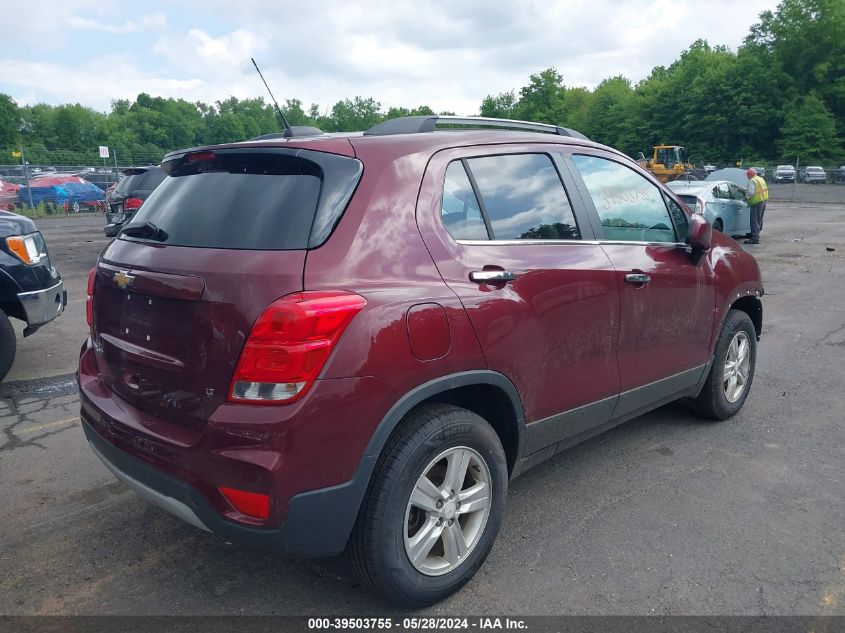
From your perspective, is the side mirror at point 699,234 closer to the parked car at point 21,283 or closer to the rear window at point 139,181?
the parked car at point 21,283

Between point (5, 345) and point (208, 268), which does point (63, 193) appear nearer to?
point (5, 345)

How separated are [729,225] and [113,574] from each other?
51.3ft

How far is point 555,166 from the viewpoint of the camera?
333 cm

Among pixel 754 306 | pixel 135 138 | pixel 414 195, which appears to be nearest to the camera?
pixel 414 195

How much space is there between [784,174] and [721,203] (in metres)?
33.9

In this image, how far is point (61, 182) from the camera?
85.1ft

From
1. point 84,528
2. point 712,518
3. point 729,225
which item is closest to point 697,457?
point 712,518

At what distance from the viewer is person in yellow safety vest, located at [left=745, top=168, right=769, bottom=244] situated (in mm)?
15961

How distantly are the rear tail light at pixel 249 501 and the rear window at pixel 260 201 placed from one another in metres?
0.83

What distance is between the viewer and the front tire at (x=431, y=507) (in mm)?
2422

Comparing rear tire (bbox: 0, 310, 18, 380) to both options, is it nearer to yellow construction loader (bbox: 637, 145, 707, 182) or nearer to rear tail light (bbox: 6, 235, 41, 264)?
rear tail light (bbox: 6, 235, 41, 264)

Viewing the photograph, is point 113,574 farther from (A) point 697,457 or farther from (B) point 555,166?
(A) point 697,457

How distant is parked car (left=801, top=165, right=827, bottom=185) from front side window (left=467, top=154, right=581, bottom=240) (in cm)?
4548

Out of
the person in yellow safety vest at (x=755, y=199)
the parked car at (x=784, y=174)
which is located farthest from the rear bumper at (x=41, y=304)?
the parked car at (x=784, y=174)
